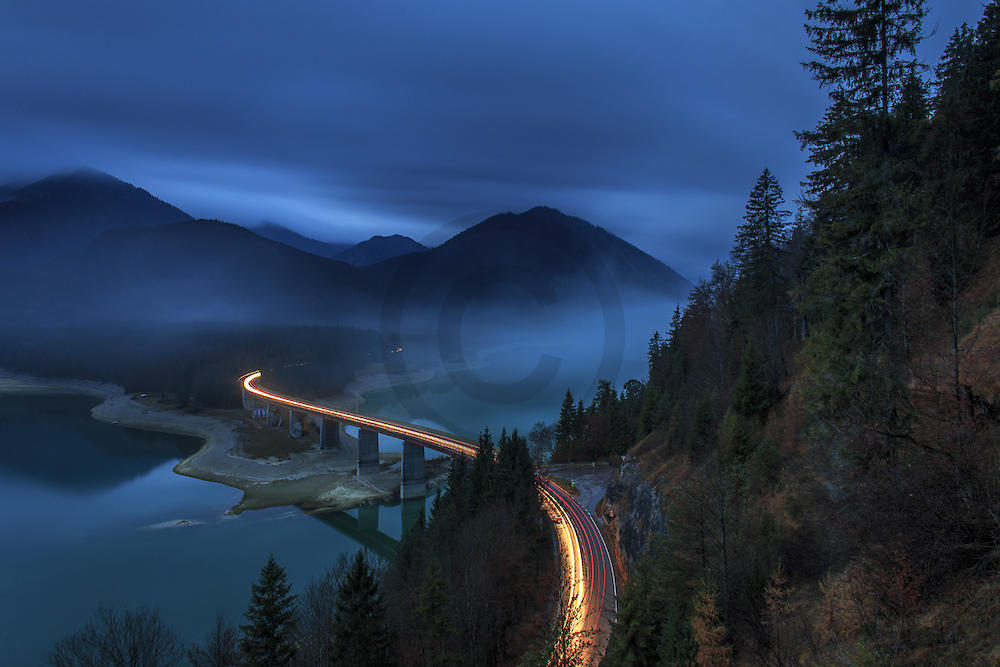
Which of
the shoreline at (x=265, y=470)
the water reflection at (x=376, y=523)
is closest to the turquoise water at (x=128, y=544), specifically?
the water reflection at (x=376, y=523)

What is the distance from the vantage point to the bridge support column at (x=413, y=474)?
5793cm

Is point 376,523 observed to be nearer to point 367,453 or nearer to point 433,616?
point 367,453

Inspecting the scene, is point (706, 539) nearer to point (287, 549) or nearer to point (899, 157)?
point (899, 157)

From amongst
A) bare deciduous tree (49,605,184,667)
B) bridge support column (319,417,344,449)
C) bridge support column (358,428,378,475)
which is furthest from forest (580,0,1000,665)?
bridge support column (319,417,344,449)

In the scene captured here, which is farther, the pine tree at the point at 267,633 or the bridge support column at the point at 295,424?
the bridge support column at the point at 295,424

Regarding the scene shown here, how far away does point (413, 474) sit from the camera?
192 feet

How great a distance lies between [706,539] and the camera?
15.5m

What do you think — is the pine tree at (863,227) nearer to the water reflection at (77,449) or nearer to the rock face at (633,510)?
the rock face at (633,510)

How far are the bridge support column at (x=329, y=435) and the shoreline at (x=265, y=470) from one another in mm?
1430

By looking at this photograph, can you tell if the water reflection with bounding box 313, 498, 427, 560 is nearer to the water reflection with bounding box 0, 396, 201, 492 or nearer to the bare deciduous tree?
the bare deciduous tree

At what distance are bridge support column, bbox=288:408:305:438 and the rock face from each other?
211 feet

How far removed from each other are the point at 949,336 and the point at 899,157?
5.45m

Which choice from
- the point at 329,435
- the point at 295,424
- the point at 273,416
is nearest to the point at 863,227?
the point at 329,435

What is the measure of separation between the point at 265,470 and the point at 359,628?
54970 millimetres
